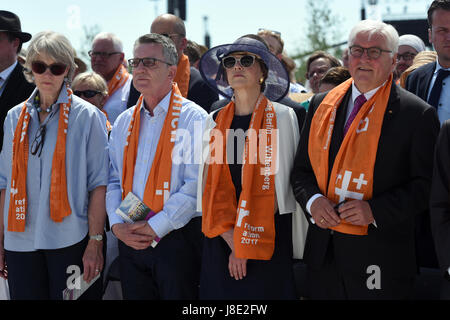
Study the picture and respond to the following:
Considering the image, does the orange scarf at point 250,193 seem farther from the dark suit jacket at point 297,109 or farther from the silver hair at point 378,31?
the silver hair at point 378,31

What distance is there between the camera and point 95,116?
372cm

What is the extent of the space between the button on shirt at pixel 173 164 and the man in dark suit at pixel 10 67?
3.51 ft

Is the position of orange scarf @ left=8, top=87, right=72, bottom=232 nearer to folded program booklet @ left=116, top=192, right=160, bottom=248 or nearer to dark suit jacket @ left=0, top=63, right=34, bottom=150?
folded program booklet @ left=116, top=192, right=160, bottom=248

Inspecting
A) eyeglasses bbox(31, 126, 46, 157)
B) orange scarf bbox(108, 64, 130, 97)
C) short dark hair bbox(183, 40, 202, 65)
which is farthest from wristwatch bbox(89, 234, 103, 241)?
short dark hair bbox(183, 40, 202, 65)

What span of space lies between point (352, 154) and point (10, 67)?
2865mm

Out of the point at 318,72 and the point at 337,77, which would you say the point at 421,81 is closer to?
the point at 337,77

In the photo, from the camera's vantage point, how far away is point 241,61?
11.3 feet

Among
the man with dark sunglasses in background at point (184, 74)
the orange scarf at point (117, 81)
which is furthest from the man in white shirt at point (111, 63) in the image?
the man with dark sunglasses in background at point (184, 74)

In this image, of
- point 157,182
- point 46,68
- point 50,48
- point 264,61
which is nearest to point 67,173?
point 157,182

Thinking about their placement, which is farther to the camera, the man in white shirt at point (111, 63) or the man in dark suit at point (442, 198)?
the man in white shirt at point (111, 63)

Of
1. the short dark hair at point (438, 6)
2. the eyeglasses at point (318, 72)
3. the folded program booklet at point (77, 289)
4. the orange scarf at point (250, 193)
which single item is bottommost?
the folded program booklet at point (77, 289)

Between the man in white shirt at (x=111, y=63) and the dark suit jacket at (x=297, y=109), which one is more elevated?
the man in white shirt at (x=111, y=63)

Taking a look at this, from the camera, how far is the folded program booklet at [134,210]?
3.51 meters

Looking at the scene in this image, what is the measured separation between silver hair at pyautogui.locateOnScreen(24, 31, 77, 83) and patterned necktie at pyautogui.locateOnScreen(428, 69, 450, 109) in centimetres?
235
